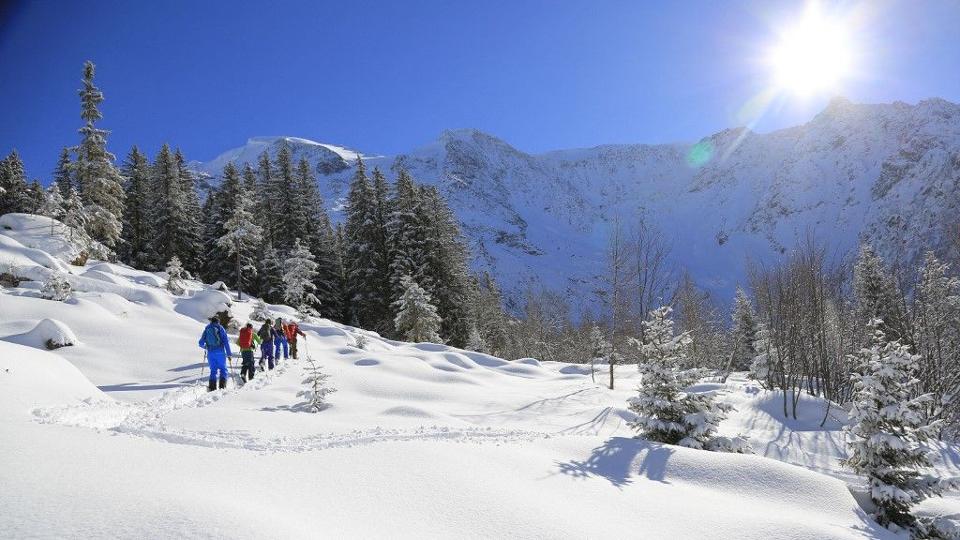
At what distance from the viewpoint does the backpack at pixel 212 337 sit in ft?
38.2

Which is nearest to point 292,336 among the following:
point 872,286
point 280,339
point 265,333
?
point 280,339

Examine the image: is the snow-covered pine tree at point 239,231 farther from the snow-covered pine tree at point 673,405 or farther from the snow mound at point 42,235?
the snow-covered pine tree at point 673,405

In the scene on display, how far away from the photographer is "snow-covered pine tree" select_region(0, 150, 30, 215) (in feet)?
124

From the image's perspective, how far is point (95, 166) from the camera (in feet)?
99.9

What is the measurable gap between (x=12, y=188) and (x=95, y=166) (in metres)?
15.2

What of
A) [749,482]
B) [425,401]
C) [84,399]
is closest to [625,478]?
[749,482]

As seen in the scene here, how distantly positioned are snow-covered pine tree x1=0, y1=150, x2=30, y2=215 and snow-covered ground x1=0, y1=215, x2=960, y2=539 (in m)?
33.7

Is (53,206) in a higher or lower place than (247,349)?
higher

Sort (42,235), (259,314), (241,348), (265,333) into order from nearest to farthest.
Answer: (241,348) → (265,333) → (259,314) → (42,235)

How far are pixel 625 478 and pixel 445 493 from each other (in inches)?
108

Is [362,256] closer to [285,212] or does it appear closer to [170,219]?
[285,212]

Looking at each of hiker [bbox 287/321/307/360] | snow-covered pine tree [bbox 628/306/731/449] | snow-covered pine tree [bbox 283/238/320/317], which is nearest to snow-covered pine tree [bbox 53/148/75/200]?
snow-covered pine tree [bbox 283/238/320/317]

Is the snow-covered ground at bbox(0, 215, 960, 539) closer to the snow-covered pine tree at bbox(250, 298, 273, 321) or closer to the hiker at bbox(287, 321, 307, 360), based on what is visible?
the hiker at bbox(287, 321, 307, 360)

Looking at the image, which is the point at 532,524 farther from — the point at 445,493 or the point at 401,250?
the point at 401,250
